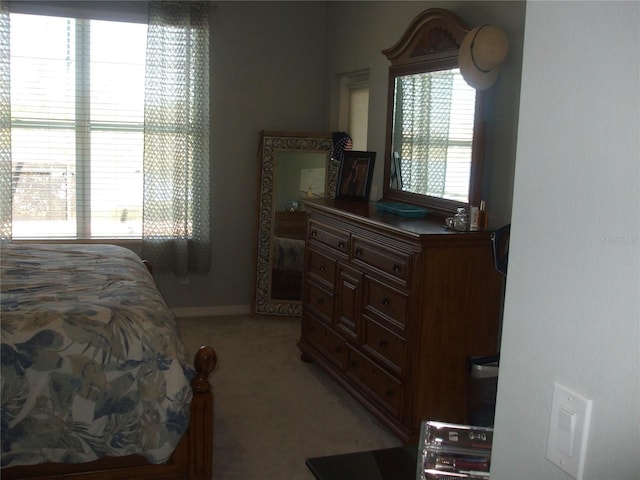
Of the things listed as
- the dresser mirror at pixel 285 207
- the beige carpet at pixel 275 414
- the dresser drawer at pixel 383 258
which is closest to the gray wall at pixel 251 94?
the dresser mirror at pixel 285 207

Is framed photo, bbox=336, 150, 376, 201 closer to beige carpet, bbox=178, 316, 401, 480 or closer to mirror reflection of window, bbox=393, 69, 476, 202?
mirror reflection of window, bbox=393, 69, 476, 202

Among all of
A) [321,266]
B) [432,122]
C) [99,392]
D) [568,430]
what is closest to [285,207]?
[321,266]

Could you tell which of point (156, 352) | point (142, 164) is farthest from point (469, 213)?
point (142, 164)

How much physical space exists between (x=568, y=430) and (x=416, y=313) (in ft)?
7.34

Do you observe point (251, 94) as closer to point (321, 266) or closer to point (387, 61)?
point (387, 61)

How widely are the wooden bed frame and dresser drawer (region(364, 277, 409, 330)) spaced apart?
38.9 inches

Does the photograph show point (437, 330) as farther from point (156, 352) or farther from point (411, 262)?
point (156, 352)

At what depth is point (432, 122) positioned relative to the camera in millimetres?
3822

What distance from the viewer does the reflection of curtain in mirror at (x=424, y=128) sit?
3.72 m

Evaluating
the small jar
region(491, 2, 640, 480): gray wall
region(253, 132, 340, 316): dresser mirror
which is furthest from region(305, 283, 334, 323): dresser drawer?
region(491, 2, 640, 480): gray wall

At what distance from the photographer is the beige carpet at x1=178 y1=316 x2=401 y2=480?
3.10 m

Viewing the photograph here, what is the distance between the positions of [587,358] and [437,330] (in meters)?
2.33

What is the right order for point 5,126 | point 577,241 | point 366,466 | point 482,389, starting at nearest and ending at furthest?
point 577,241
point 366,466
point 482,389
point 5,126

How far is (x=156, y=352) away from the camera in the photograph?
2.47 metres
